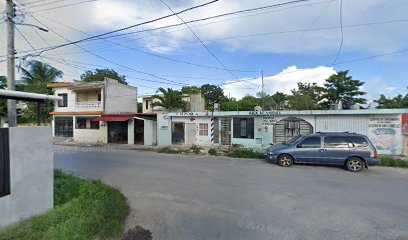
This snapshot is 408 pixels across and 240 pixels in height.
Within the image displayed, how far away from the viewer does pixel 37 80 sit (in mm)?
28453

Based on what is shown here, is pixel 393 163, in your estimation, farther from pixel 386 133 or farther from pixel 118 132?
pixel 118 132

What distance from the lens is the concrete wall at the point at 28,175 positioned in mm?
4266

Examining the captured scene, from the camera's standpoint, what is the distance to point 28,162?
4586mm

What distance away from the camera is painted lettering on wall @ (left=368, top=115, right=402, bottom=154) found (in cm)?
1291

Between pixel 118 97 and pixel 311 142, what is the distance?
68.9 ft

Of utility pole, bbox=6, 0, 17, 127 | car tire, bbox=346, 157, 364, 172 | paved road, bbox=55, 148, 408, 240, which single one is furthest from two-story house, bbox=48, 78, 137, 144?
car tire, bbox=346, 157, 364, 172

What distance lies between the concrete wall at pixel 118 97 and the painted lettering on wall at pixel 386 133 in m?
22.6

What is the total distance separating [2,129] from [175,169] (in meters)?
6.54

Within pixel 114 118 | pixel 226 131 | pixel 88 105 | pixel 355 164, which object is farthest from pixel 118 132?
pixel 355 164

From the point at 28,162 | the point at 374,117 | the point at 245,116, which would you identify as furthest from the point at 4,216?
the point at 374,117

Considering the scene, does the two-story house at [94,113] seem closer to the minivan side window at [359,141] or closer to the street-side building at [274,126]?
the street-side building at [274,126]

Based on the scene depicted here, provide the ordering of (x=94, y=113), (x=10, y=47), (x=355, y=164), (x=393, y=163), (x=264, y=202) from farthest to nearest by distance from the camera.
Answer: (x=94, y=113) → (x=393, y=163) → (x=355, y=164) → (x=10, y=47) → (x=264, y=202)

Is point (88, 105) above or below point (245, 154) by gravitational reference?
above

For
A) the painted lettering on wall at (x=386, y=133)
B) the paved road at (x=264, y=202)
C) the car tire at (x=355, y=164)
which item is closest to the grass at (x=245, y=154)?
the paved road at (x=264, y=202)
